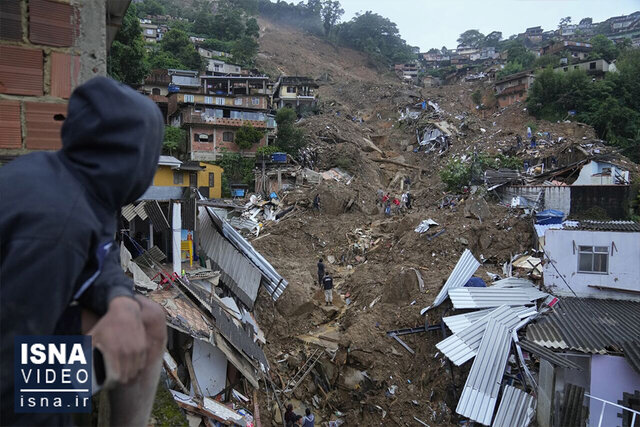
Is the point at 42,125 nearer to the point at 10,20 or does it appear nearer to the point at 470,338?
the point at 10,20

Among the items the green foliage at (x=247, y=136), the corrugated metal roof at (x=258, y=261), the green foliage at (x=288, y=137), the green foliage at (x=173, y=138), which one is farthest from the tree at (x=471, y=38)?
the corrugated metal roof at (x=258, y=261)

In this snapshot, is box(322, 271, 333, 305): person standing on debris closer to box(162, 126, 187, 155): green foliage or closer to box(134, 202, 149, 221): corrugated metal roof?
box(134, 202, 149, 221): corrugated metal roof

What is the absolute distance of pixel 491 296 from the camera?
1105cm

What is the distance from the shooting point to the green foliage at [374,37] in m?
74.9

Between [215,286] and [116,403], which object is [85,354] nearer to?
[116,403]

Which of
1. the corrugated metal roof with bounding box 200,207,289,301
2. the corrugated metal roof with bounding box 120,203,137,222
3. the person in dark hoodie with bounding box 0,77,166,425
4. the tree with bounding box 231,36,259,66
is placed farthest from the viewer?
the tree with bounding box 231,36,259,66

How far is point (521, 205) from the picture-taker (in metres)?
19.6

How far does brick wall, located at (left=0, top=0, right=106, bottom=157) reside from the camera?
2336mm

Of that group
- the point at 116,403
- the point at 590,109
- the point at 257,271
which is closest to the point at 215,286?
the point at 257,271

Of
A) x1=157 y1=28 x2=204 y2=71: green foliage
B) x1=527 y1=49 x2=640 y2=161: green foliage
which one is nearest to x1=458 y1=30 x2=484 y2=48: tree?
x1=527 y1=49 x2=640 y2=161: green foliage

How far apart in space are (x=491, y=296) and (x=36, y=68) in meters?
10.8

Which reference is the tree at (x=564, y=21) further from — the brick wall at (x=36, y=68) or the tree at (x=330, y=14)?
the brick wall at (x=36, y=68)

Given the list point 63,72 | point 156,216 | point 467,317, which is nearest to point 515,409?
point 467,317

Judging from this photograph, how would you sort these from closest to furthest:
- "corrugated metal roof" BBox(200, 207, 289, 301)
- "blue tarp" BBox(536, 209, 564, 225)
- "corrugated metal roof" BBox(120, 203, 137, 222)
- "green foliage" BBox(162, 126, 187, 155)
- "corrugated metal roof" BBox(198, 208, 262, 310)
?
1. "corrugated metal roof" BBox(120, 203, 137, 222)
2. "corrugated metal roof" BBox(198, 208, 262, 310)
3. "corrugated metal roof" BBox(200, 207, 289, 301)
4. "blue tarp" BBox(536, 209, 564, 225)
5. "green foliage" BBox(162, 126, 187, 155)
